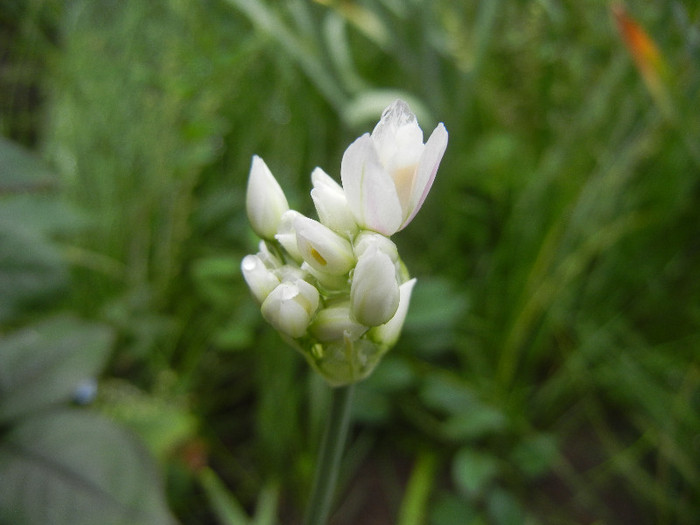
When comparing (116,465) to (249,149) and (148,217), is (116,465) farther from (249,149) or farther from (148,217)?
(249,149)

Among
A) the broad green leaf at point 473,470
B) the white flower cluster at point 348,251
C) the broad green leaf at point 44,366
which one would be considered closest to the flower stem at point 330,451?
the white flower cluster at point 348,251

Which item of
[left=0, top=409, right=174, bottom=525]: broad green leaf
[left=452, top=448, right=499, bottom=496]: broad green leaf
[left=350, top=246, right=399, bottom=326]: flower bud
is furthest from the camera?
[left=452, top=448, right=499, bottom=496]: broad green leaf

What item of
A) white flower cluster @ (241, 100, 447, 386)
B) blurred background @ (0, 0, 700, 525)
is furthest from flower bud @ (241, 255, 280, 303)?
blurred background @ (0, 0, 700, 525)

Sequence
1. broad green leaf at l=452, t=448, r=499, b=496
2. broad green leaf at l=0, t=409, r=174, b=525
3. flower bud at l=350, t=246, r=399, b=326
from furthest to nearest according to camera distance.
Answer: broad green leaf at l=452, t=448, r=499, b=496
broad green leaf at l=0, t=409, r=174, b=525
flower bud at l=350, t=246, r=399, b=326

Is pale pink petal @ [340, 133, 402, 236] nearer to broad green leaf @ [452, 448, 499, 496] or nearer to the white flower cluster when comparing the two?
the white flower cluster

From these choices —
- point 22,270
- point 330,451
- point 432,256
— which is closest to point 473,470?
point 432,256

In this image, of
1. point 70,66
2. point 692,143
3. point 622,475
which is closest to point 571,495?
point 622,475
